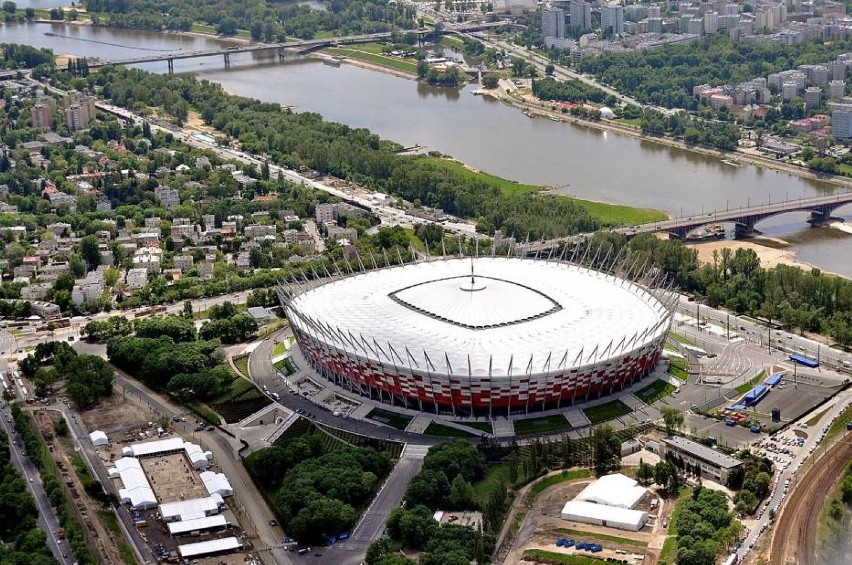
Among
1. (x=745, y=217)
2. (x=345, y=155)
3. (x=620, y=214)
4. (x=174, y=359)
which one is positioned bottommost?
(x=174, y=359)

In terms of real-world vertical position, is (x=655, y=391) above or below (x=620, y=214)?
below

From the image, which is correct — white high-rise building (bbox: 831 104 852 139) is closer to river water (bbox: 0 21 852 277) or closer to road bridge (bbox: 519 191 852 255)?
river water (bbox: 0 21 852 277)

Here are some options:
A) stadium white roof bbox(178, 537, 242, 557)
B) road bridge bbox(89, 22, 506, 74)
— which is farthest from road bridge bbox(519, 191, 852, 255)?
road bridge bbox(89, 22, 506, 74)

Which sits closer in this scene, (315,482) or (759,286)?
(315,482)

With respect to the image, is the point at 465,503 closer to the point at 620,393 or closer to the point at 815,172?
the point at 620,393

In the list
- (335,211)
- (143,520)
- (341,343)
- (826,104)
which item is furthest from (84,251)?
(826,104)

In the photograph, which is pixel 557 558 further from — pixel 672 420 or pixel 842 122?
pixel 842 122

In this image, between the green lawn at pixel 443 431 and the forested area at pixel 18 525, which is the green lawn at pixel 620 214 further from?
the forested area at pixel 18 525

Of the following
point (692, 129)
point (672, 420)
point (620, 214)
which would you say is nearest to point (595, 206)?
point (620, 214)
